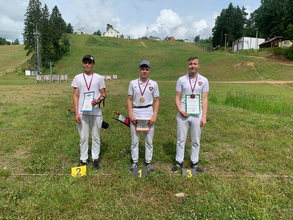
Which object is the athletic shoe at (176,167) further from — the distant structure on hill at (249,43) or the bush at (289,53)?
the distant structure on hill at (249,43)

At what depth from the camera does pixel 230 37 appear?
84.1 meters

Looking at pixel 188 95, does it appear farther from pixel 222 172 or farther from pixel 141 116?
pixel 222 172

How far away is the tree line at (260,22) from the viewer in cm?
6120

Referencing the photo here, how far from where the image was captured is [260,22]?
7769 cm

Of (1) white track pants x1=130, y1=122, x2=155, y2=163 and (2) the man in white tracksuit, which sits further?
(1) white track pants x1=130, y1=122, x2=155, y2=163

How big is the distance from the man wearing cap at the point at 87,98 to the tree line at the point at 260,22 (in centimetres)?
6270

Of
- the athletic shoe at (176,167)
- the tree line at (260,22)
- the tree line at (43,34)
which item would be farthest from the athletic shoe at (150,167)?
the tree line at (260,22)

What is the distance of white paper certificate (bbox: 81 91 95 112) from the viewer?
3.86 m

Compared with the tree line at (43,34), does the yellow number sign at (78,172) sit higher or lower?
lower

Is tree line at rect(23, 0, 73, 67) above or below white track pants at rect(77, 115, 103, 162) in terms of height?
above

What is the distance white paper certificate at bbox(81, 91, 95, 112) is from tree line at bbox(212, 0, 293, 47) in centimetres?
6292

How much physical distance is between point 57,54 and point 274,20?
248 feet

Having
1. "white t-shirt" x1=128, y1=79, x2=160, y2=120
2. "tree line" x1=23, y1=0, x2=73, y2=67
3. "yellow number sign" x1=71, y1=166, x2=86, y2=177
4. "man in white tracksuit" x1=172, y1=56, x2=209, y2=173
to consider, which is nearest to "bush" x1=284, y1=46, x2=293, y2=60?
"man in white tracksuit" x1=172, y1=56, x2=209, y2=173

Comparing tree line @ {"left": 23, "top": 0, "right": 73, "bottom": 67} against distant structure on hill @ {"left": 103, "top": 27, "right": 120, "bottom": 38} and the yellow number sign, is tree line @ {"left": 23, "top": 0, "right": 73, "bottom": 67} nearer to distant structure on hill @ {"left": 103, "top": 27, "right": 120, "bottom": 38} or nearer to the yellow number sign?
the yellow number sign
